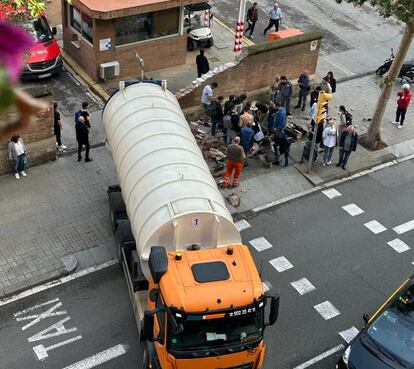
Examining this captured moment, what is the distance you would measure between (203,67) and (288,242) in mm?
8186

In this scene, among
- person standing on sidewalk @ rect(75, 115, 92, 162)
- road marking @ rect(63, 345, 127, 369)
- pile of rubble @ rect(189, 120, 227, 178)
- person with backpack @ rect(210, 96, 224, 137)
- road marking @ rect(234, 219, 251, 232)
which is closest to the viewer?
road marking @ rect(63, 345, 127, 369)

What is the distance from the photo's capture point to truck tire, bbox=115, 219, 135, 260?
39.4 ft

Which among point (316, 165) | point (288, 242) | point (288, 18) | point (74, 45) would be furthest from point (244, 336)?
point (288, 18)

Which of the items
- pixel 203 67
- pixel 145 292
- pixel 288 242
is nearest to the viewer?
pixel 145 292

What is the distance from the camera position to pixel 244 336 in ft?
28.3

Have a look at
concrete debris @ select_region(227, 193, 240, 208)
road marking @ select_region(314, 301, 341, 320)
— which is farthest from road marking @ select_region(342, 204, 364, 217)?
road marking @ select_region(314, 301, 341, 320)

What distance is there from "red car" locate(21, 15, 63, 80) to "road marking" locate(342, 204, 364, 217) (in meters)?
10.7

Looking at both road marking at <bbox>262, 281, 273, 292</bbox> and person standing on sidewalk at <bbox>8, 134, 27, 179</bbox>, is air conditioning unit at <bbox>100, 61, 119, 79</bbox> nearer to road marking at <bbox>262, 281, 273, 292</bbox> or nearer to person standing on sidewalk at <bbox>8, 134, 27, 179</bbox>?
person standing on sidewalk at <bbox>8, 134, 27, 179</bbox>

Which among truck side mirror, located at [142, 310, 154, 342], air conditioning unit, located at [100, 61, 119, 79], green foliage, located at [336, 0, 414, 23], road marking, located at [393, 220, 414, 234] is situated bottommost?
road marking, located at [393, 220, 414, 234]

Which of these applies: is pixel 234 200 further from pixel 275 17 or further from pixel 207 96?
pixel 275 17

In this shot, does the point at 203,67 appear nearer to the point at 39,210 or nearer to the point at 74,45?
the point at 74,45

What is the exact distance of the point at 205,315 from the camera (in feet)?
27.6

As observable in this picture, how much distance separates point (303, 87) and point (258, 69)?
1.62m

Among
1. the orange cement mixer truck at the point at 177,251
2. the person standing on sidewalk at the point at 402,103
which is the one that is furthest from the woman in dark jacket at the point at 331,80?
the orange cement mixer truck at the point at 177,251
